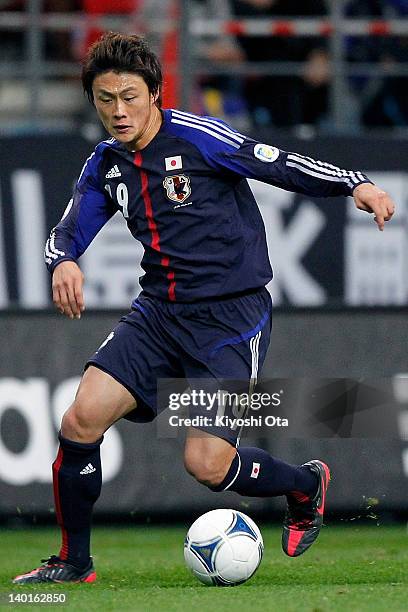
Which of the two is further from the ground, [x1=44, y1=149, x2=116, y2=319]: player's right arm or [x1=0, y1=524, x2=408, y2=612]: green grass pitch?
[x1=44, y1=149, x2=116, y2=319]: player's right arm

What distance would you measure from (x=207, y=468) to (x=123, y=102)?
150 centimetres

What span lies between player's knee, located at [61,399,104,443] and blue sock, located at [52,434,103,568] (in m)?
0.04

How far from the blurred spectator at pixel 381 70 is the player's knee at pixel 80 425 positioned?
6022 millimetres

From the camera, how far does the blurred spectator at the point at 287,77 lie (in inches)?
429

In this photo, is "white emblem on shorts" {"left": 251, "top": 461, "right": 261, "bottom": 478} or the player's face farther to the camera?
"white emblem on shorts" {"left": 251, "top": 461, "right": 261, "bottom": 478}

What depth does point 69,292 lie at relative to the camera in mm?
5414

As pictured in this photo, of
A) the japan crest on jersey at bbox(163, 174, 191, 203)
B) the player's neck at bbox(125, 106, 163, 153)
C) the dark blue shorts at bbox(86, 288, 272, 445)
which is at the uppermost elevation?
the player's neck at bbox(125, 106, 163, 153)

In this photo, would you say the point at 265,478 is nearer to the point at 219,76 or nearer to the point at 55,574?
the point at 55,574

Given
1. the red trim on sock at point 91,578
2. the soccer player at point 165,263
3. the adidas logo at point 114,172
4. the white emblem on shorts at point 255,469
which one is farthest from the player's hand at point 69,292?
the red trim on sock at point 91,578

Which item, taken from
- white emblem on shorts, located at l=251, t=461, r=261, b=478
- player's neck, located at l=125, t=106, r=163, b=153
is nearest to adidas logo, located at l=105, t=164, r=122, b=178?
player's neck, located at l=125, t=106, r=163, b=153

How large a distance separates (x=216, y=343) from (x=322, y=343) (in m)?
2.41

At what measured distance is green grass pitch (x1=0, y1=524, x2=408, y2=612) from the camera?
5.05 metres

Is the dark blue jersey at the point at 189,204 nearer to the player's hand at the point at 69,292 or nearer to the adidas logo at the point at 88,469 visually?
the player's hand at the point at 69,292

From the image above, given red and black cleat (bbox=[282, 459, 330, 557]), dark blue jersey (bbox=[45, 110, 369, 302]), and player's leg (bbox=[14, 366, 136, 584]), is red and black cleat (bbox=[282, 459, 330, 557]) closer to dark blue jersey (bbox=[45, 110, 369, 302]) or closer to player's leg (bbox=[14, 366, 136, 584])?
player's leg (bbox=[14, 366, 136, 584])
